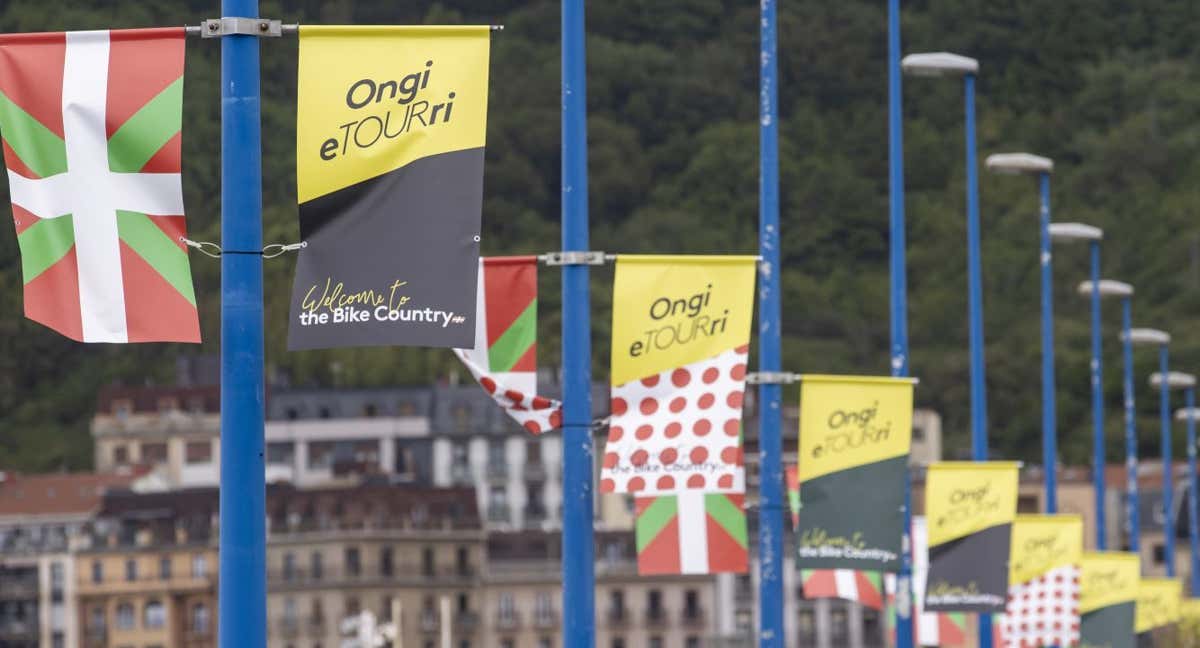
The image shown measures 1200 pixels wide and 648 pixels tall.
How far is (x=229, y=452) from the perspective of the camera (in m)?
16.6

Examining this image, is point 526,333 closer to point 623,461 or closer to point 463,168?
point 623,461

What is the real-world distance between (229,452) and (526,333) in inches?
308

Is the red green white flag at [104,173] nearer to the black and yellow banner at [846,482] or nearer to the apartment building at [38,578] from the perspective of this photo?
the black and yellow banner at [846,482]

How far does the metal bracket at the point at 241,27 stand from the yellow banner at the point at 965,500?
73.9 ft

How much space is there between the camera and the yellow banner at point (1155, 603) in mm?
63125

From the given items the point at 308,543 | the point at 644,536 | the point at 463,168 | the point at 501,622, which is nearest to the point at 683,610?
the point at 501,622

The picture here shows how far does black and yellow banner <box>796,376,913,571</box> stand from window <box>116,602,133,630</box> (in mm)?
124037

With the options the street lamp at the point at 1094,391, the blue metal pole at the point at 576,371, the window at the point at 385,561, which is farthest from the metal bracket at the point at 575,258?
the window at the point at 385,561

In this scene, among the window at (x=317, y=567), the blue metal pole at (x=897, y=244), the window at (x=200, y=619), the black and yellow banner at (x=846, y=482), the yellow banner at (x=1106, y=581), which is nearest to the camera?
the black and yellow banner at (x=846, y=482)

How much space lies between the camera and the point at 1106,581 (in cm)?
5462

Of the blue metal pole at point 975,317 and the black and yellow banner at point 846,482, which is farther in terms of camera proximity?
the blue metal pole at point 975,317

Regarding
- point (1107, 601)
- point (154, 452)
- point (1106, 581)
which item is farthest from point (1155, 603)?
point (154, 452)

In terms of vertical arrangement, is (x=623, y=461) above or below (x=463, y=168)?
below

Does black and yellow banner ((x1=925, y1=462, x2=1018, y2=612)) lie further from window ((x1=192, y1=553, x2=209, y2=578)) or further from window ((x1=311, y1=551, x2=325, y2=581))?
window ((x1=192, y1=553, x2=209, y2=578))
